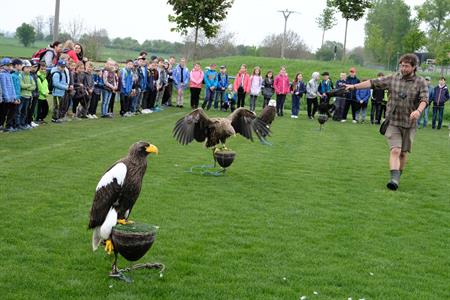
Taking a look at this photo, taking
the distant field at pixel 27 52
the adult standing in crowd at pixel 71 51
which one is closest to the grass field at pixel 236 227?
the adult standing in crowd at pixel 71 51

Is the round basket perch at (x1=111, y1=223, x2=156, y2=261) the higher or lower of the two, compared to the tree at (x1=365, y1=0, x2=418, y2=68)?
lower

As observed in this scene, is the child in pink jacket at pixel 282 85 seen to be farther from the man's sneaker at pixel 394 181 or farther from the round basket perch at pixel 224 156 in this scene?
the man's sneaker at pixel 394 181

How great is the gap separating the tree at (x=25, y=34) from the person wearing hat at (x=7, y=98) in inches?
1969

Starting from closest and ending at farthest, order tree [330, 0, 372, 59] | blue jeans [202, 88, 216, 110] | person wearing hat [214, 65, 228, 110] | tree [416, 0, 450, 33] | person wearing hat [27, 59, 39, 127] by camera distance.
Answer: person wearing hat [27, 59, 39, 127] → blue jeans [202, 88, 216, 110] → person wearing hat [214, 65, 228, 110] → tree [330, 0, 372, 59] → tree [416, 0, 450, 33]

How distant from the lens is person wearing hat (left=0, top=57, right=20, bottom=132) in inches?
562

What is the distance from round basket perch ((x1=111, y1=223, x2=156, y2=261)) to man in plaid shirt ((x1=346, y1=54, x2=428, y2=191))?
19.4 ft

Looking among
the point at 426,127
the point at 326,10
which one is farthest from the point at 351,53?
the point at 426,127

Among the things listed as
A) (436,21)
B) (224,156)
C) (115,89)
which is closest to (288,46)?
(436,21)

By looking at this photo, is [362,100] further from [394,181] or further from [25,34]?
[25,34]

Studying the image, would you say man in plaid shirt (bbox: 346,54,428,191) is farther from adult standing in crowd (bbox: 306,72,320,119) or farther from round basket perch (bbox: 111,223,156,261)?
adult standing in crowd (bbox: 306,72,320,119)

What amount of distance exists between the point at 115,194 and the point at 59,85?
12496 mm

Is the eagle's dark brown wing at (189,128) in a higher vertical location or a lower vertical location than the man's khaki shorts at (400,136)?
lower

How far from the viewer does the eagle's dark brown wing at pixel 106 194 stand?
555 cm

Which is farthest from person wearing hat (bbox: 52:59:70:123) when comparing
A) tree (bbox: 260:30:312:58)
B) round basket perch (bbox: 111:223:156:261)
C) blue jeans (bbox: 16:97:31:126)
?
tree (bbox: 260:30:312:58)
